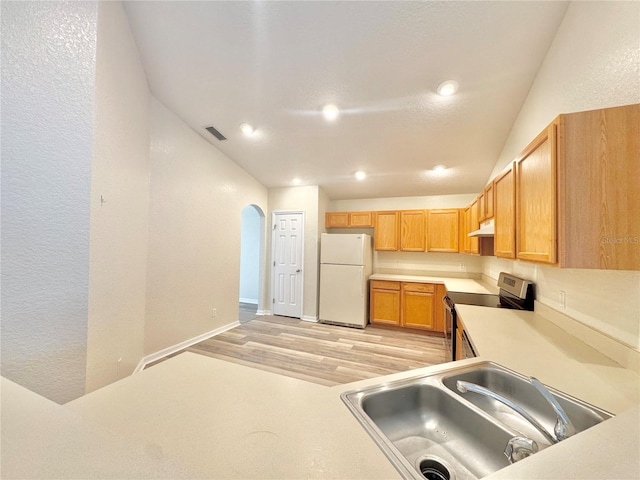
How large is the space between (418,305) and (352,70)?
335 centimetres

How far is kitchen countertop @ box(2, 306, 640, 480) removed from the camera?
0.48m

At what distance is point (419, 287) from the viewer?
3.84 m

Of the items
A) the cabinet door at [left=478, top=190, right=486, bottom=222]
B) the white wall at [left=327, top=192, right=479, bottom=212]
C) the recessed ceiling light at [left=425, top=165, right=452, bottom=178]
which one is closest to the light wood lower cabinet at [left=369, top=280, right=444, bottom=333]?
the white wall at [left=327, top=192, right=479, bottom=212]

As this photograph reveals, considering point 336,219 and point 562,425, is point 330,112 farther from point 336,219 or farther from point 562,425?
point 562,425

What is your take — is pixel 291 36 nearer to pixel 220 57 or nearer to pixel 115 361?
pixel 220 57

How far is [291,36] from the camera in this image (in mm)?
1772

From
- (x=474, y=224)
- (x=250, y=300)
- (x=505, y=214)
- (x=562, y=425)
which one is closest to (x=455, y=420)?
(x=562, y=425)

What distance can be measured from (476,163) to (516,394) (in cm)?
307

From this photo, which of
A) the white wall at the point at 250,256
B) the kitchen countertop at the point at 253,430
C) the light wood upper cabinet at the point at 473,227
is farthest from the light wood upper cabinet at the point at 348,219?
the kitchen countertop at the point at 253,430

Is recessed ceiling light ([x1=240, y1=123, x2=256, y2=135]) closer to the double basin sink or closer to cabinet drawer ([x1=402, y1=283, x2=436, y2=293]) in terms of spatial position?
the double basin sink

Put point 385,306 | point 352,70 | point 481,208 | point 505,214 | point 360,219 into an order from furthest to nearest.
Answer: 1. point 360,219
2. point 385,306
3. point 481,208
4. point 352,70
5. point 505,214

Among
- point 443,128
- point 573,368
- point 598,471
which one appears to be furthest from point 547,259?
point 443,128

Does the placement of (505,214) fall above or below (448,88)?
below

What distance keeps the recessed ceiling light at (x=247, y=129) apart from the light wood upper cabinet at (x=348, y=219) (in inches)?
87.1
